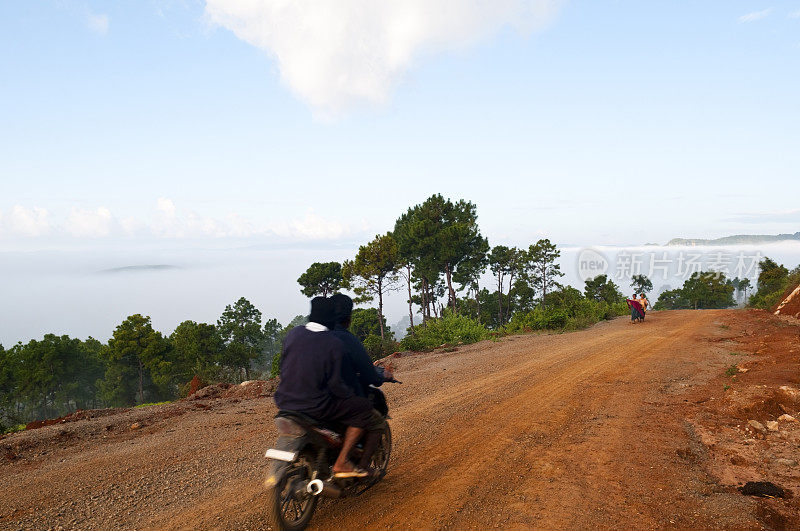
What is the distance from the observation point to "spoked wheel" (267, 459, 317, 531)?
143 inches

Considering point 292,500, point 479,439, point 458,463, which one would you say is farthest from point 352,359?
point 479,439

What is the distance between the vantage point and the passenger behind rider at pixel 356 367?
4012mm

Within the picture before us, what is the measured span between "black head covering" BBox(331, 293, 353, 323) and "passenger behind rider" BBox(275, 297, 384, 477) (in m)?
0.06

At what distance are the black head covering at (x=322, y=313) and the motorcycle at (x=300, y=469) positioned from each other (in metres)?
0.84

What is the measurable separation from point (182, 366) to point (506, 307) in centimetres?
4557

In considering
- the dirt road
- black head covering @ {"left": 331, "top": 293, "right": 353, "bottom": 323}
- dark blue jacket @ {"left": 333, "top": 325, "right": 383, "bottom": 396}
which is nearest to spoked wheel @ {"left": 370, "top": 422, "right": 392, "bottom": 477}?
the dirt road

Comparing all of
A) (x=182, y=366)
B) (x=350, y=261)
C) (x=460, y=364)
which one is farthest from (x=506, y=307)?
(x=460, y=364)

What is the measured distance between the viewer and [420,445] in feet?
19.9

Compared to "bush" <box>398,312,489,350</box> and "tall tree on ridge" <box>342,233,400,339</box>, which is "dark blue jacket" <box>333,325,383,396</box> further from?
"tall tree on ridge" <box>342,233,400,339</box>

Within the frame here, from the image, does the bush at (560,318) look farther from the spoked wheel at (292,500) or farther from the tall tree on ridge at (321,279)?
the tall tree on ridge at (321,279)

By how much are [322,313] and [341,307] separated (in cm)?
21

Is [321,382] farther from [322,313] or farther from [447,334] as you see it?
[447,334]

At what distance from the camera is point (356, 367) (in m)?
4.07

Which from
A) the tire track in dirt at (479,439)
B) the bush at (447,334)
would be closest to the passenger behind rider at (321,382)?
the tire track in dirt at (479,439)
